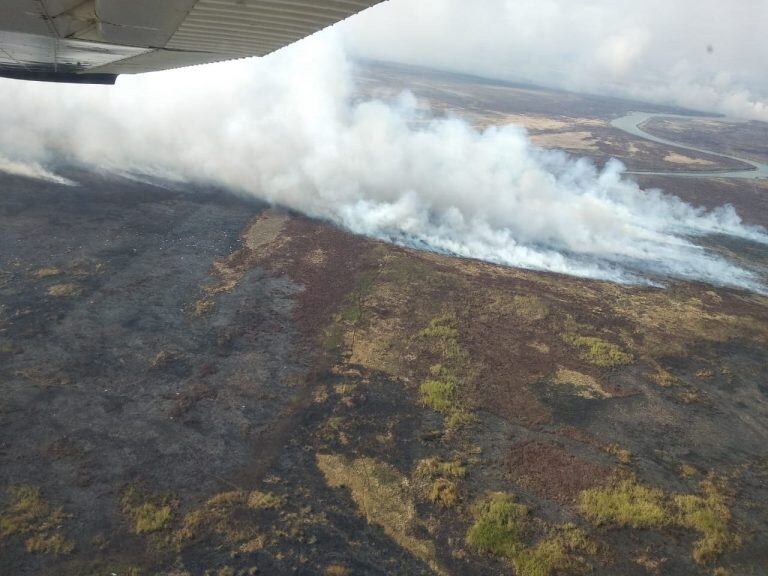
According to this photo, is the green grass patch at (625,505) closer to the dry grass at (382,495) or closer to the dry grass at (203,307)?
the dry grass at (382,495)

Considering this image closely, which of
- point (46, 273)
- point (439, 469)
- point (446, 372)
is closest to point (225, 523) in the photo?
point (439, 469)

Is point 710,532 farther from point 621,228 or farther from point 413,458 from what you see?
point 621,228

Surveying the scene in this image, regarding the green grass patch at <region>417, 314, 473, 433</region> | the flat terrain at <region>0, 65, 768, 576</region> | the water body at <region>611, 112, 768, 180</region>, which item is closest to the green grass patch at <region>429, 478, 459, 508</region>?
the flat terrain at <region>0, 65, 768, 576</region>

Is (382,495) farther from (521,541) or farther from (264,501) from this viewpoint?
(521,541)

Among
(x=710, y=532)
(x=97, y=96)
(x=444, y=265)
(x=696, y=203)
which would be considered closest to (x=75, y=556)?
(x=710, y=532)

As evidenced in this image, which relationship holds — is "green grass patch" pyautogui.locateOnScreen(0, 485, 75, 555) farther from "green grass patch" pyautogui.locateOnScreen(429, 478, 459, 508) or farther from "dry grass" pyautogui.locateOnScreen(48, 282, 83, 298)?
"dry grass" pyautogui.locateOnScreen(48, 282, 83, 298)

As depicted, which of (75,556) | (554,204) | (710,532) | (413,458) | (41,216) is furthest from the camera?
(554,204)
